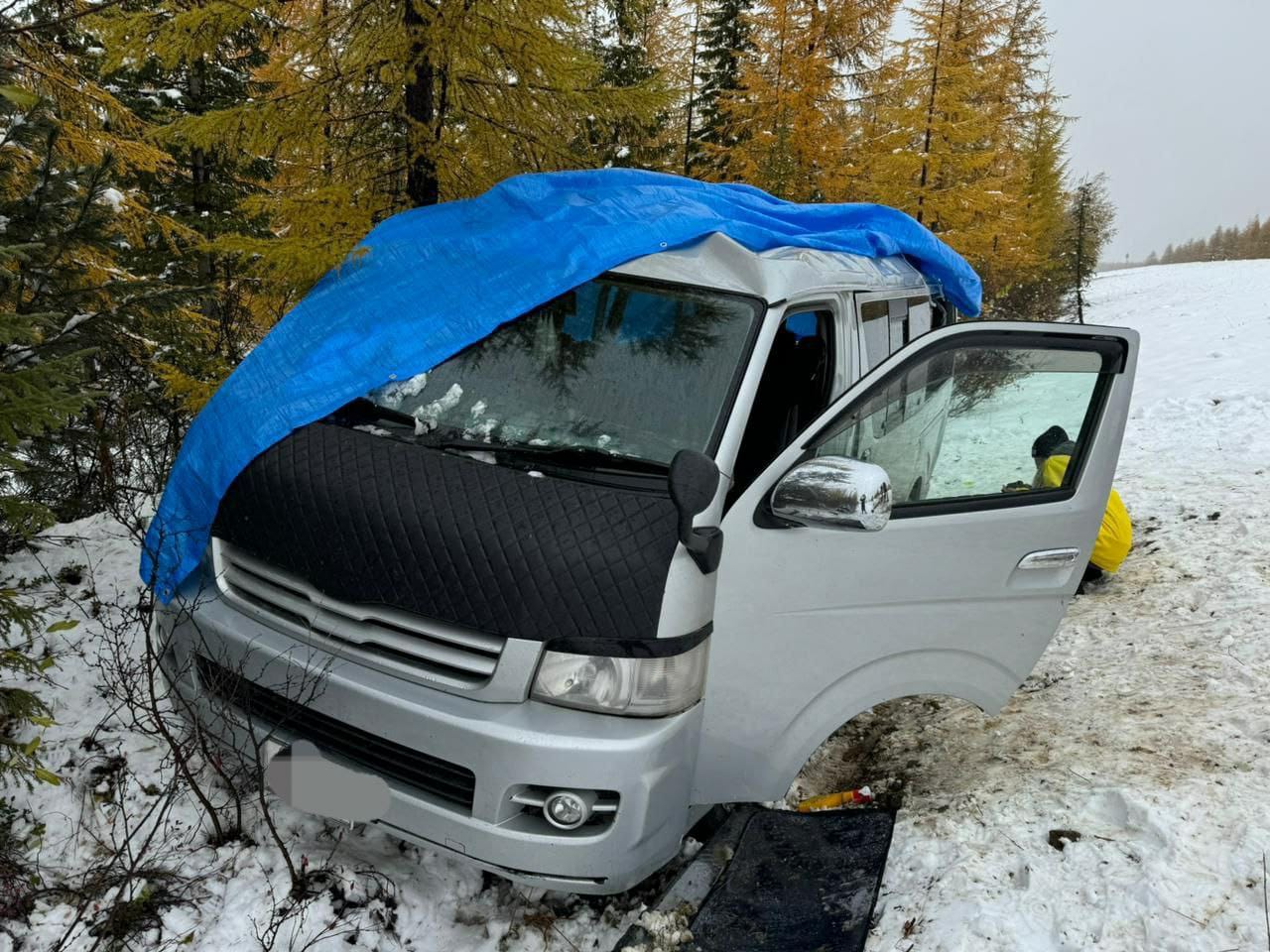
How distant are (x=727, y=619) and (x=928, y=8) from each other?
21.7 metres

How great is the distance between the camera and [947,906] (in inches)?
102

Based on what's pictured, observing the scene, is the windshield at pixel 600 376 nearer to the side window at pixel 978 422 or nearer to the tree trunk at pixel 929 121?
the side window at pixel 978 422

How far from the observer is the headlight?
7.88 ft

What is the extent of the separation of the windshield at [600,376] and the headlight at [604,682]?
77 cm

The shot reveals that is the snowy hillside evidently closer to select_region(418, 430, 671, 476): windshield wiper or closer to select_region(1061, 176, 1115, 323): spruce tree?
select_region(418, 430, 671, 476): windshield wiper

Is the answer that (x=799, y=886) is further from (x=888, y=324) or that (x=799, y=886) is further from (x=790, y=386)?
(x=888, y=324)

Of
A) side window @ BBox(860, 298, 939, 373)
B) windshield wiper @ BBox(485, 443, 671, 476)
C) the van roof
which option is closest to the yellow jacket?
side window @ BBox(860, 298, 939, 373)

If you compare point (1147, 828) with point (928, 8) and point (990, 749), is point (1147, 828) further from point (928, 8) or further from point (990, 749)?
point (928, 8)

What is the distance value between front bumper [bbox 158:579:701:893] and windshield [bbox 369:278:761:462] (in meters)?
0.96

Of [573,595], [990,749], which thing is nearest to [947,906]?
[990,749]

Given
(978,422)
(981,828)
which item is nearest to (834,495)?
(978,422)

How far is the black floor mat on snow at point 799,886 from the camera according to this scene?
8.20 ft

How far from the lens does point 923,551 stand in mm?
2828

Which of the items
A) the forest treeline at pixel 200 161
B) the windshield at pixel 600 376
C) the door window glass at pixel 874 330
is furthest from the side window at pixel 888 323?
the forest treeline at pixel 200 161
